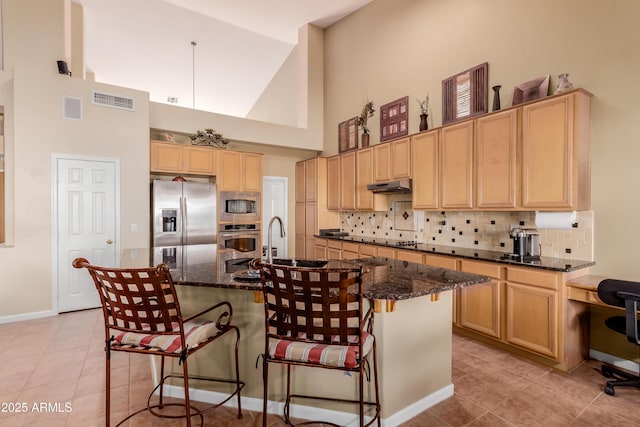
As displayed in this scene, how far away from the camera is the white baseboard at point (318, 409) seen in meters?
1.80

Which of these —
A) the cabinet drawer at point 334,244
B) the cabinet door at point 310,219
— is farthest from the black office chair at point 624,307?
Answer: the cabinet door at point 310,219

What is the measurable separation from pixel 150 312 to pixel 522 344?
297cm

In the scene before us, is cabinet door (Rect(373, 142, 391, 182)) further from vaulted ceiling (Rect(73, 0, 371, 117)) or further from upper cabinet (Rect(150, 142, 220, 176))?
vaulted ceiling (Rect(73, 0, 371, 117))

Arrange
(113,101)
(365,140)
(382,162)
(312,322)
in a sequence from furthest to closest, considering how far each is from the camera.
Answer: (365,140), (382,162), (113,101), (312,322)

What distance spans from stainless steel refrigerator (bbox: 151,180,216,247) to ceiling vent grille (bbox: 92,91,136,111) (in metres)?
1.11

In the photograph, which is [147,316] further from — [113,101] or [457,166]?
[113,101]

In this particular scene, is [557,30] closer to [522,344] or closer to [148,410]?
[522,344]

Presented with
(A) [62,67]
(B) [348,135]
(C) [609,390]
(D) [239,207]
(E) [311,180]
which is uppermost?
(A) [62,67]

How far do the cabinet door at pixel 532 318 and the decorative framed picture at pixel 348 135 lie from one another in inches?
140

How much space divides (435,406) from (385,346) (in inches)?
27.5

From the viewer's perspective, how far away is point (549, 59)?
2.99 metres

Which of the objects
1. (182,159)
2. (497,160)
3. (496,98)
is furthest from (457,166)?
(182,159)

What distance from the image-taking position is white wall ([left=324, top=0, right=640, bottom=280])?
254 centimetres

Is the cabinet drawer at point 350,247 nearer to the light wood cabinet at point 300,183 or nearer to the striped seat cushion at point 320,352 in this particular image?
the light wood cabinet at point 300,183
